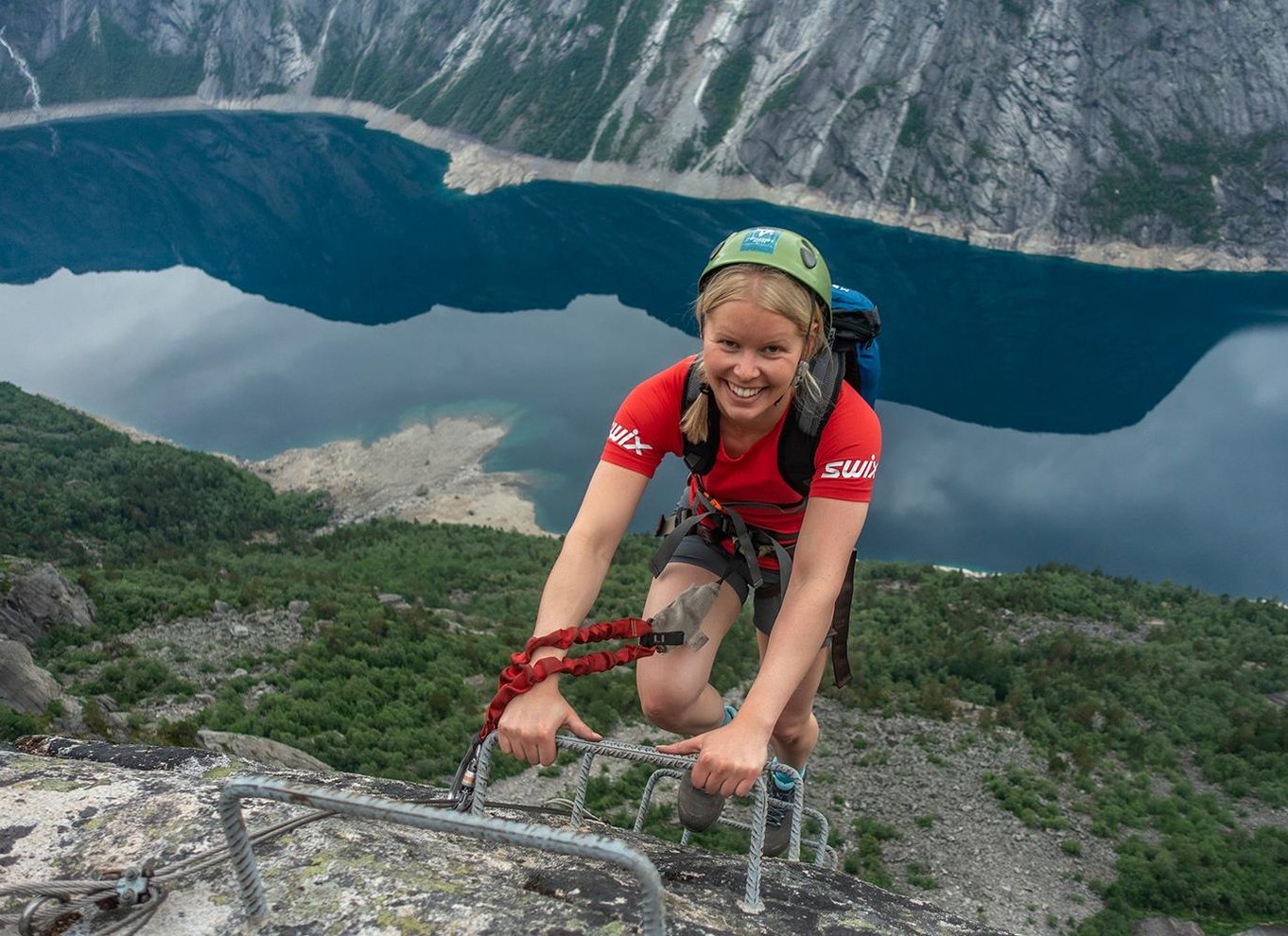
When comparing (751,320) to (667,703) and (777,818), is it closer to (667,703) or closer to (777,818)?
(667,703)

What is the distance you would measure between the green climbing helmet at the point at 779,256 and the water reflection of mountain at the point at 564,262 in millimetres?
62165

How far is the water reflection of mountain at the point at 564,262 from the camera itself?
7275cm

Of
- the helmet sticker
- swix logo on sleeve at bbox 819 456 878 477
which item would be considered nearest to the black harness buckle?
swix logo on sleeve at bbox 819 456 878 477

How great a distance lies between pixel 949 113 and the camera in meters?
116

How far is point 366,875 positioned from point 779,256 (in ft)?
8.98

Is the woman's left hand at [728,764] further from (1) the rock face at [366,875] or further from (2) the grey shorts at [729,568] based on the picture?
(2) the grey shorts at [729,568]

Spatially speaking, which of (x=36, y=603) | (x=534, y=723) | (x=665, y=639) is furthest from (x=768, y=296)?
(x=36, y=603)

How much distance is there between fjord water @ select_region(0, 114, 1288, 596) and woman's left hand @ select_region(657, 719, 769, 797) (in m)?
48.0

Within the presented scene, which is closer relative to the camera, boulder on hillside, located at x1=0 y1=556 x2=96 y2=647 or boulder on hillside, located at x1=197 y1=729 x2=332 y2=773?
boulder on hillside, located at x1=197 y1=729 x2=332 y2=773

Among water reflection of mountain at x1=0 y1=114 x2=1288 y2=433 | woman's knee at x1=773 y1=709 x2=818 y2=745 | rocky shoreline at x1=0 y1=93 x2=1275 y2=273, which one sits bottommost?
woman's knee at x1=773 y1=709 x2=818 y2=745

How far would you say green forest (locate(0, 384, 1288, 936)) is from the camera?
632 inches

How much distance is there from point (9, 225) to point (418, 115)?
68.5 metres

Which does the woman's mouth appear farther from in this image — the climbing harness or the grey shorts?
the grey shorts

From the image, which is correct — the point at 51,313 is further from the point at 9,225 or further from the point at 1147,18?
the point at 1147,18
